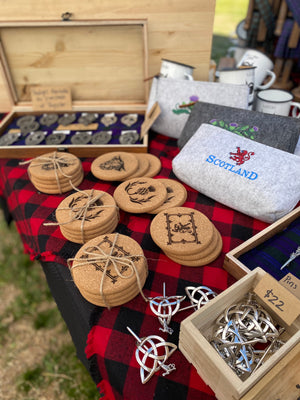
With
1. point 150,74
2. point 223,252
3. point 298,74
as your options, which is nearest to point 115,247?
point 223,252

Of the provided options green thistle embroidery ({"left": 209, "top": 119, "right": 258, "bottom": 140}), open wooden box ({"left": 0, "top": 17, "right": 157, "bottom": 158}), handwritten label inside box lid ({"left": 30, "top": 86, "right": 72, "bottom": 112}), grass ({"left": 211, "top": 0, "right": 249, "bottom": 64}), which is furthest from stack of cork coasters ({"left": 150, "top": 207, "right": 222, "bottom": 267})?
grass ({"left": 211, "top": 0, "right": 249, "bottom": 64})

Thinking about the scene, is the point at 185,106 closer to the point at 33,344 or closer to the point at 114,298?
the point at 114,298

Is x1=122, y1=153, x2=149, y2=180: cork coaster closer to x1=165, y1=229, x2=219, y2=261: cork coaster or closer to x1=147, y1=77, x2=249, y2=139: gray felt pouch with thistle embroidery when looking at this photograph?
x1=147, y1=77, x2=249, y2=139: gray felt pouch with thistle embroidery

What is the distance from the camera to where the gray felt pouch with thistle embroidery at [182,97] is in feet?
5.26

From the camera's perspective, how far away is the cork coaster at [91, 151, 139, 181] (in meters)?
1.42

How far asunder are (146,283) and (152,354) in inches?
10.2

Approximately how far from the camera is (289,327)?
2.81 feet

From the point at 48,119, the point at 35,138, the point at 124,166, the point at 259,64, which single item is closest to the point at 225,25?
the point at 259,64

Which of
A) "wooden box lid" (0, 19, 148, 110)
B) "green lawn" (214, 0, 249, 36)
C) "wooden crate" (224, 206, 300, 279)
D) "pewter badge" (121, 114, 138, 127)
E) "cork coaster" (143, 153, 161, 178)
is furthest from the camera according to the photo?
"green lawn" (214, 0, 249, 36)

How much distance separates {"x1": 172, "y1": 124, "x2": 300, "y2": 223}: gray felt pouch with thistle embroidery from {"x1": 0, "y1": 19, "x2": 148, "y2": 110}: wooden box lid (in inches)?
31.8

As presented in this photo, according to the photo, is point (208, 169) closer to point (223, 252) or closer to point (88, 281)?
point (223, 252)

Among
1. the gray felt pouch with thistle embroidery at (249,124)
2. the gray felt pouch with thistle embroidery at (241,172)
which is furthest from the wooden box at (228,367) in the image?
the gray felt pouch with thistle embroidery at (249,124)

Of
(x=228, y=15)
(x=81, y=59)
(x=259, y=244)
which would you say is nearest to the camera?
(x=259, y=244)

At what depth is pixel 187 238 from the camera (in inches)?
42.4
